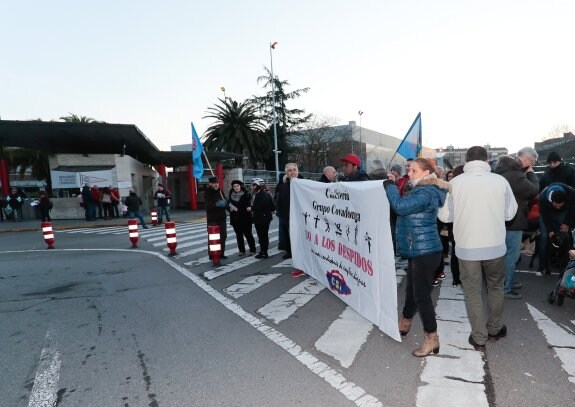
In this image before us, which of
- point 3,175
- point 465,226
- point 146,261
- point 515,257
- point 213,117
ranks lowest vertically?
point 146,261

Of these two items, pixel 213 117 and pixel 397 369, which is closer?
pixel 397 369

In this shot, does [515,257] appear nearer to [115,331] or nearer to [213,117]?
[115,331]

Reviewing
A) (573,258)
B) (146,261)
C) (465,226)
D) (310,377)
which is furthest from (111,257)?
(573,258)

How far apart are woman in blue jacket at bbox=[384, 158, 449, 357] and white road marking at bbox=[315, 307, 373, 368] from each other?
2.08ft

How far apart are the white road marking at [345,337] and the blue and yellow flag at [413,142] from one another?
4613 millimetres

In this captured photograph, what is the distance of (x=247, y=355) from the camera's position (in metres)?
4.00

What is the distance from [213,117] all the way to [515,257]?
45.5 metres

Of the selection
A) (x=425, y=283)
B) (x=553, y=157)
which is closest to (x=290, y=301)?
(x=425, y=283)

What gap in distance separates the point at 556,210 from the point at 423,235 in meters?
3.72

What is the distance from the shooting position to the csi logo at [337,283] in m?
5.36

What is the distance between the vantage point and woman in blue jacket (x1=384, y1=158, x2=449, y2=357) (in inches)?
147

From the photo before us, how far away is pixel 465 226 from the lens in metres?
3.84

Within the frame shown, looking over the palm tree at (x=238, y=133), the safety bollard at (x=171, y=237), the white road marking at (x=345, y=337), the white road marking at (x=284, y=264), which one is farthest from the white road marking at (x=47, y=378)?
the palm tree at (x=238, y=133)

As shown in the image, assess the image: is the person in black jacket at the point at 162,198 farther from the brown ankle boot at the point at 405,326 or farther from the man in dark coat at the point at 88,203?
the brown ankle boot at the point at 405,326
